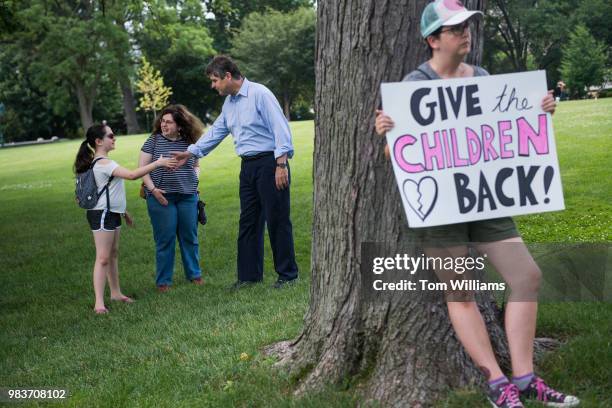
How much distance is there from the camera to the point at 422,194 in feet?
11.2

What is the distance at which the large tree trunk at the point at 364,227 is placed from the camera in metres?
3.77


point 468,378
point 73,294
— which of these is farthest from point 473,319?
point 73,294

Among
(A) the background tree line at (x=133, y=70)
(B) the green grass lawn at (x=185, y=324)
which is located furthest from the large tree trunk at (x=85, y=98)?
(B) the green grass lawn at (x=185, y=324)

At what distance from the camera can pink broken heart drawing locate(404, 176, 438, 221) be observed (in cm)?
341

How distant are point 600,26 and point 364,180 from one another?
59957mm

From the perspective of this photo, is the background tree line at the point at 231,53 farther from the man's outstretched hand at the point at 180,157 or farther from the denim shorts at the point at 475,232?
the denim shorts at the point at 475,232

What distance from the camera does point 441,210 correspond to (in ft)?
11.1

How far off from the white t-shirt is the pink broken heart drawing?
12.6 feet

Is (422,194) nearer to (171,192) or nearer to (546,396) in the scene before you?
(546,396)

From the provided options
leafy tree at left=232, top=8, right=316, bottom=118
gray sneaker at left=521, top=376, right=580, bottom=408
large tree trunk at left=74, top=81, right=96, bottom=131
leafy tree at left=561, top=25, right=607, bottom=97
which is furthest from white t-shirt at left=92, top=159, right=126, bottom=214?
leafy tree at left=232, top=8, right=316, bottom=118

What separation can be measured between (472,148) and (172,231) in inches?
188

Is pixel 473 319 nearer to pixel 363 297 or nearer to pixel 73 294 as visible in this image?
pixel 363 297

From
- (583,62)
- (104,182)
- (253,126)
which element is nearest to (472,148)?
(253,126)

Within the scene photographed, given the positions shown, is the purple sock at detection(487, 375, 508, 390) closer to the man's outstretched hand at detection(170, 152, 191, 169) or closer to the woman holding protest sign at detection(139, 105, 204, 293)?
the man's outstretched hand at detection(170, 152, 191, 169)
